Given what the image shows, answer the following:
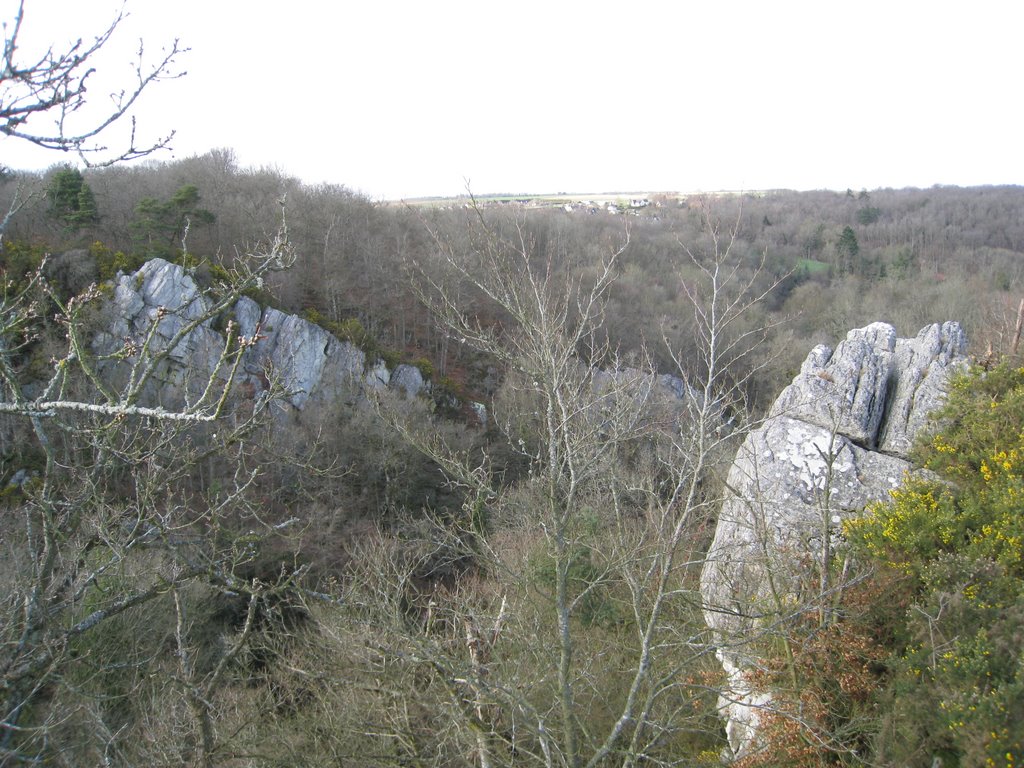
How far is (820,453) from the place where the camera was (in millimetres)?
7613

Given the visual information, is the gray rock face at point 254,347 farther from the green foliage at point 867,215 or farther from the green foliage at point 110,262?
the green foliage at point 867,215

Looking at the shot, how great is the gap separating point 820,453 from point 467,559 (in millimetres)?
15229

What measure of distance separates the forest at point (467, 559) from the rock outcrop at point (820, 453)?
1.64ft

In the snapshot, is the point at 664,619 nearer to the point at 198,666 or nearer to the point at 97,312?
the point at 198,666

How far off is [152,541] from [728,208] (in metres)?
6.80

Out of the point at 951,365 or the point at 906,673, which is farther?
the point at 951,365

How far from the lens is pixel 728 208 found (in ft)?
24.0

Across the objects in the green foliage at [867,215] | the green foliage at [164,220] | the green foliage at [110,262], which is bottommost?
the green foliage at [110,262]

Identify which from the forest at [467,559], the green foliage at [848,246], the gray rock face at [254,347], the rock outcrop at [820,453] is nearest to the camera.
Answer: the forest at [467,559]

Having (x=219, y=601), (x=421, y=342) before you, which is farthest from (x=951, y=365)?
(x=421, y=342)

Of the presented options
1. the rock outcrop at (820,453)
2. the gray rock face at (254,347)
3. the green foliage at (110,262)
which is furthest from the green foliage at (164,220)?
the rock outcrop at (820,453)

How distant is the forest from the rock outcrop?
50cm

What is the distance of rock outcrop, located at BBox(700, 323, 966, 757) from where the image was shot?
25.7 feet

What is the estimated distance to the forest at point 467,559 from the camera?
433cm
